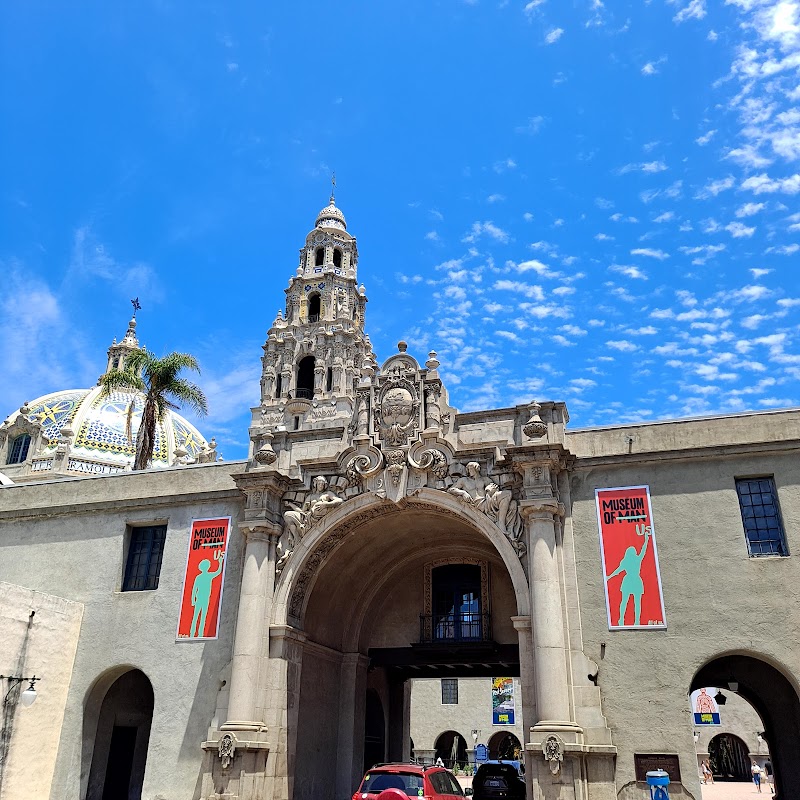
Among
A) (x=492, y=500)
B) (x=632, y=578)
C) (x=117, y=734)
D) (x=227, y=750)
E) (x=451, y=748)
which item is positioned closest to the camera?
(x=632, y=578)

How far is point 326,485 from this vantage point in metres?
21.1

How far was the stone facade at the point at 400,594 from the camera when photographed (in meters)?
16.9

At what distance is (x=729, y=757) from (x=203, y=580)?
36.0 m

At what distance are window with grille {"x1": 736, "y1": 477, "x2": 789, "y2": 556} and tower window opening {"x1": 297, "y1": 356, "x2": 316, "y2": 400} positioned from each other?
37.3 meters

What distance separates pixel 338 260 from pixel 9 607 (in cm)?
4164

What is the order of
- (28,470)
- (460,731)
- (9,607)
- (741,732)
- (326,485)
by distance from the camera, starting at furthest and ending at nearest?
(28,470) → (460,731) → (741,732) → (326,485) → (9,607)

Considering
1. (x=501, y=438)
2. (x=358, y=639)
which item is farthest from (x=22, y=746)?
(x=501, y=438)

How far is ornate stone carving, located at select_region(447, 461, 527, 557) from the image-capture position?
18906 mm

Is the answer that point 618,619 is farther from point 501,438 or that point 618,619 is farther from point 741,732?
point 741,732

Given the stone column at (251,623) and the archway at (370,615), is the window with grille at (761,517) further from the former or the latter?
the stone column at (251,623)

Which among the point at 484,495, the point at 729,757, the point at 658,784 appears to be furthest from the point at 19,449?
the point at 658,784

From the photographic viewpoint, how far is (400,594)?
24.2 m

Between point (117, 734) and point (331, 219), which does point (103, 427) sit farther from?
→ point (117, 734)

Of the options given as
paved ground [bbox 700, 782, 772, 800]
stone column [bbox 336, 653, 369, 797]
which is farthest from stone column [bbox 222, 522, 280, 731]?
paved ground [bbox 700, 782, 772, 800]
